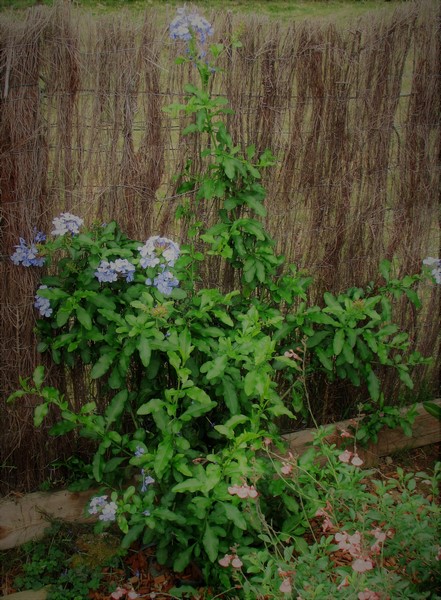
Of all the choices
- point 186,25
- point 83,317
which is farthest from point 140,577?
point 186,25

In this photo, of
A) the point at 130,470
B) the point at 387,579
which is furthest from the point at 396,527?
the point at 130,470

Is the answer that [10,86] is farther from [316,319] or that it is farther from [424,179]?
[424,179]

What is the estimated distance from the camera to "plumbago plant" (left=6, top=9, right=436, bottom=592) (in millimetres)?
2293

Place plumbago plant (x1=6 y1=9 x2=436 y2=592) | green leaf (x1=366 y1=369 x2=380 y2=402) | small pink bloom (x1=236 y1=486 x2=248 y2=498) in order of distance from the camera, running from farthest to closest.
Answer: green leaf (x1=366 y1=369 x2=380 y2=402) < plumbago plant (x1=6 y1=9 x2=436 y2=592) < small pink bloom (x1=236 y1=486 x2=248 y2=498)

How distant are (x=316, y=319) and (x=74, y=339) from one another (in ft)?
3.41

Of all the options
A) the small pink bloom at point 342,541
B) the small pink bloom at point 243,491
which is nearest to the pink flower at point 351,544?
the small pink bloom at point 342,541

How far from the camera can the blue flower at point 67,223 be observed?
7.99 ft

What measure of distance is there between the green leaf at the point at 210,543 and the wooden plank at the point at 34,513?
0.77 meters

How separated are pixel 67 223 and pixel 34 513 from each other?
1.34m

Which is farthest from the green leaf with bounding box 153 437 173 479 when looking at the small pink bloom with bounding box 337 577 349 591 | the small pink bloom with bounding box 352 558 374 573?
the small pink bloom with bounding box 352 558 374 573

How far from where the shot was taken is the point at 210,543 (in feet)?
7.47

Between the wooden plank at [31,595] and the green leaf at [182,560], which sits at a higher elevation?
the green leaf at [182,560]

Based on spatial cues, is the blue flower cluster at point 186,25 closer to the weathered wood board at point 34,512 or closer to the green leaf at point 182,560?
the weathered wood board at point 34,512

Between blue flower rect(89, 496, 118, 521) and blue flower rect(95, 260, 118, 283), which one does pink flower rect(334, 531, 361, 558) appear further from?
blue flower rect(95, 260, 118, 283)
